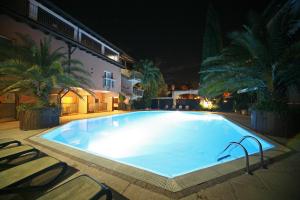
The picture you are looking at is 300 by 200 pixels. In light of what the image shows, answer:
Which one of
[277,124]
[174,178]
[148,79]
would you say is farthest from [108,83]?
[174,178]

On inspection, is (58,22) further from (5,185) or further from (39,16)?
(5,185)

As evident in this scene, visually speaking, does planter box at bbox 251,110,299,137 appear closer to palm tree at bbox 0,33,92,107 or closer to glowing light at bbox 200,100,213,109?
palm tree at bbox 0,33,92,107

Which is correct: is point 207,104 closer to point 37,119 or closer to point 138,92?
point 138,92

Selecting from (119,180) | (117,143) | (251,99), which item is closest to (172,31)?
(251,99)

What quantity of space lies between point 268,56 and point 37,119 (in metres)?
11.1

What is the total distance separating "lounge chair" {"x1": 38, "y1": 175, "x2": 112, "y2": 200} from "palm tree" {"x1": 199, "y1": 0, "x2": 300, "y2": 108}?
7920mm

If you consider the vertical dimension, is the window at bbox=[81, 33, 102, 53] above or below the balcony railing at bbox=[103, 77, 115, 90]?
above

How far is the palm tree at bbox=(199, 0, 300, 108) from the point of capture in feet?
21.5

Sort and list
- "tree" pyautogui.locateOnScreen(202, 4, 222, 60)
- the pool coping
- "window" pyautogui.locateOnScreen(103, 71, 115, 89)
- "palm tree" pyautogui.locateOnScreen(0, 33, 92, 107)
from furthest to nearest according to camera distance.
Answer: "tree" pyautogui.locateOnScreen(202, 4, 222, 60) → "window" pyautogui.locateOnScreen(103, 71, 115, 89) → "palm tree" pyautogui.locateOnScreen(0, 33, 92, 107) → the pool coping

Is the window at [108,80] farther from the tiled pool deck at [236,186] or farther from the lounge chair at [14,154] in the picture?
the tiled pool deck at [236,186]

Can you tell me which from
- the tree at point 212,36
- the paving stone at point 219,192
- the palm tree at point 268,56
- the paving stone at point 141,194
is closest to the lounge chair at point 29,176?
the paving stone at point 141,194

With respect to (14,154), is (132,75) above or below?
above

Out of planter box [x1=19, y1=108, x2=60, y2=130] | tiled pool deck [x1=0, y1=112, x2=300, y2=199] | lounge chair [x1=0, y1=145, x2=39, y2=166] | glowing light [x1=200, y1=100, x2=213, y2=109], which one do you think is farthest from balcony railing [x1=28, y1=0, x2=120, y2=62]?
glowing light [x1=200, y1=100, x2=213, y2=109]

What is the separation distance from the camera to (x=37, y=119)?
7.96m
